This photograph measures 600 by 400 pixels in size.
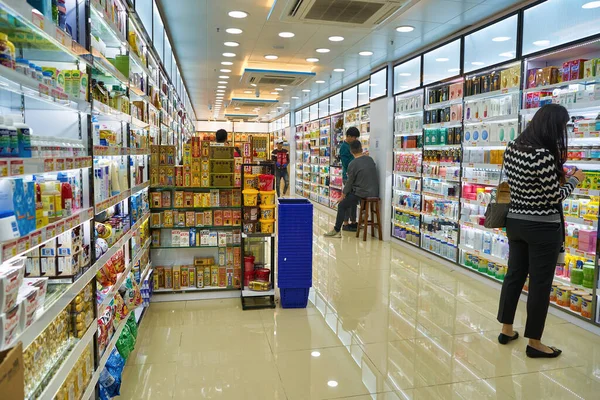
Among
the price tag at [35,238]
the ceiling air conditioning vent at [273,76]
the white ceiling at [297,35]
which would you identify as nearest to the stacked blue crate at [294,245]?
the white ceiling at [297,35]

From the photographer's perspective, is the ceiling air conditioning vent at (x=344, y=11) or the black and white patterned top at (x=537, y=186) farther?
the ceiling air conditioning vent at (x=344, y=11)

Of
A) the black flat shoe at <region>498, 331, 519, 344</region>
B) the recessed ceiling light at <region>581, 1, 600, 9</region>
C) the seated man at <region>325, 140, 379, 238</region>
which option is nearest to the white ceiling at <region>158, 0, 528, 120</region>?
the recessed ceiling light at <region>581, 1, 600, 9</region>

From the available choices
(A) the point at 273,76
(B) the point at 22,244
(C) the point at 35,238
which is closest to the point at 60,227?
(C) the point at 35,238

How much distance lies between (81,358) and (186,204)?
2.61 metres

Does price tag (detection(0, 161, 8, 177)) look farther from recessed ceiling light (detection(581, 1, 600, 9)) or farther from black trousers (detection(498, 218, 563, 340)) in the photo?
recessed ceiling light (detection(581, 1, 600, 9))

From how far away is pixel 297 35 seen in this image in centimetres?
682

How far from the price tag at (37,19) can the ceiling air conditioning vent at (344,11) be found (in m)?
3.38

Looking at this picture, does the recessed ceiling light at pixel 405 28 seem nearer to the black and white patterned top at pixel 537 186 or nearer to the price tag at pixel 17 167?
the black and white patterned top at pixel 537 186

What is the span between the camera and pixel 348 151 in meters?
9.44

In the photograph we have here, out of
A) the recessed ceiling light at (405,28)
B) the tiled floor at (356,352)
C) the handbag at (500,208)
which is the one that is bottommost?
the tiled floor at (356,352)

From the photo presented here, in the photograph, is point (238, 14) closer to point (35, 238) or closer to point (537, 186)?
point (537, 186)

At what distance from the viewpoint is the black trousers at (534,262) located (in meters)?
3.37

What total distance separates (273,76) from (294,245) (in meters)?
5.49

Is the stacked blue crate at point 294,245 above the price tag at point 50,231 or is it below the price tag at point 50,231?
below
